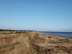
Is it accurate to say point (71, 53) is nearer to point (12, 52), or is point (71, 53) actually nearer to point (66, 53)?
point (66, 53)

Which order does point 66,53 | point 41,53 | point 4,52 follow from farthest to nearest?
point 66,53 < point 41,53 < point 4,52

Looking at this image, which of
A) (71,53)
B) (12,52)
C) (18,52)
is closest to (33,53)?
(18,52)

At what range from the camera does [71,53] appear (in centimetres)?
1297

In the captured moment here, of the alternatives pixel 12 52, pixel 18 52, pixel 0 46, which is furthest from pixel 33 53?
pixel 0 46

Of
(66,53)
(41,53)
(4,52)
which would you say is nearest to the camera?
(4,52)

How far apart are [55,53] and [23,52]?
174 inches

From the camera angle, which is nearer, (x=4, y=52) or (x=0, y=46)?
(x=4, y=52)

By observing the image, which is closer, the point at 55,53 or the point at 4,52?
the point at 4,52

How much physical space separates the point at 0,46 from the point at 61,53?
868 cm

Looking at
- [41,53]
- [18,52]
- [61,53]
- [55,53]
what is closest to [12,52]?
[18,52]

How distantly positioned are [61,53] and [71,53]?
1487 millimetres

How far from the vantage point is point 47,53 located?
1244cm

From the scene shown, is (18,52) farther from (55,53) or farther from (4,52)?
(55,53)

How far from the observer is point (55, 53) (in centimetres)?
1252
